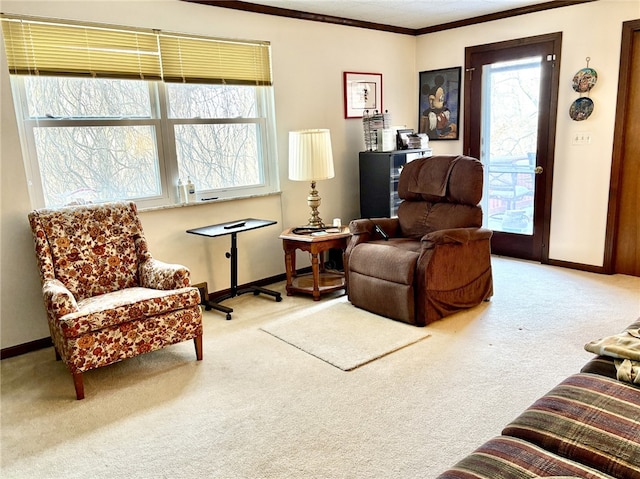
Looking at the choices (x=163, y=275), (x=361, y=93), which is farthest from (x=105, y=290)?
(x=361, y=93)

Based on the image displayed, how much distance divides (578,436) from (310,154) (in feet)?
9.69

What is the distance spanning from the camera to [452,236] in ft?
10.8

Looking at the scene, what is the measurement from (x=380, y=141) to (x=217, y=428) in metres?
3.24

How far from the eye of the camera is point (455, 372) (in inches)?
104

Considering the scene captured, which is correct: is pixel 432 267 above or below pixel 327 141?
below

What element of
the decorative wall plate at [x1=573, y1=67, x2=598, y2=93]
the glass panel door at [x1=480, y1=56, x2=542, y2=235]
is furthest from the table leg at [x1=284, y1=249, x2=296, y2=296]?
the decorative wall plate at [x1=573, y1=67, x2=598, y2=93]

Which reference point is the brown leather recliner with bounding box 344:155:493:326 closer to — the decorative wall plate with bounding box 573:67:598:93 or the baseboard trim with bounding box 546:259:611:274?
the baseboard trim with bounding box 546:259:611:274

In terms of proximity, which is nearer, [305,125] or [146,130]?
[146,130]

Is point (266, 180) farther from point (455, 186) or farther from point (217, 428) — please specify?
point (217, 428)

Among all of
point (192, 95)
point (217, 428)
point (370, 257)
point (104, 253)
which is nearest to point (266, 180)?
point (192, 95)

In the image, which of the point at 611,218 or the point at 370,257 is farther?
the point at 611,218

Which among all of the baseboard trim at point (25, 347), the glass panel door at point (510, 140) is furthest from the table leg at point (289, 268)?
the glass panel door at point (510, 140)

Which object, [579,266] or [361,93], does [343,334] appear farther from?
[361,93]

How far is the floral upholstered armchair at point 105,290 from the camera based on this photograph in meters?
2.53
